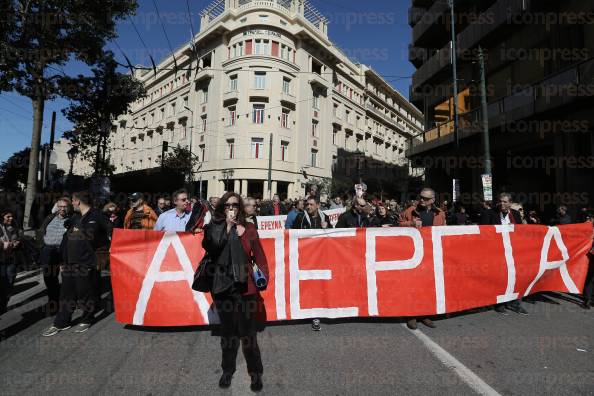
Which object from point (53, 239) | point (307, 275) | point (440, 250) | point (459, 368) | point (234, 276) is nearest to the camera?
point (234, 276)

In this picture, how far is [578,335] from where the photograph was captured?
4113 millimetres

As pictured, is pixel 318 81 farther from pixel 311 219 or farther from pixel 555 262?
pixel 555 262

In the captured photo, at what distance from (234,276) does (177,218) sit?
117 inches

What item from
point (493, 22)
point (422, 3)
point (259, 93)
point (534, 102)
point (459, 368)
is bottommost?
point (459, 368)

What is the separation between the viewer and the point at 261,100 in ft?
103

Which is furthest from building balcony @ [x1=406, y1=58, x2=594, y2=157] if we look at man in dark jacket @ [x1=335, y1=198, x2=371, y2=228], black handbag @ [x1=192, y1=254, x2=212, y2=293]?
black handbag @ [x1=192, y1=254, x2=212, y2=293]

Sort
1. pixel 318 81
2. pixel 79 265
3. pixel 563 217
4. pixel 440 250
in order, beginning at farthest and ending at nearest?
pixel 318 81, pixel 563 217, pixel 440 250, pixel 79 265

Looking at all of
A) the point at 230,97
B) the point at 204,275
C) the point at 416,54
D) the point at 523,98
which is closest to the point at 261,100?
the point at 230,97

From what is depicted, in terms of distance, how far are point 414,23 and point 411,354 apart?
82.8 ft

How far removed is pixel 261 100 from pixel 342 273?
2897cm

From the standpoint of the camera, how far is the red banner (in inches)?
167

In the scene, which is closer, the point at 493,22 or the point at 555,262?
the point at 555,262

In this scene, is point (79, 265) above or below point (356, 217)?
below

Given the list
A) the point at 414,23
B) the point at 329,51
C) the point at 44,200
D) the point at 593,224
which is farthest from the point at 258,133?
the point at 593,224
